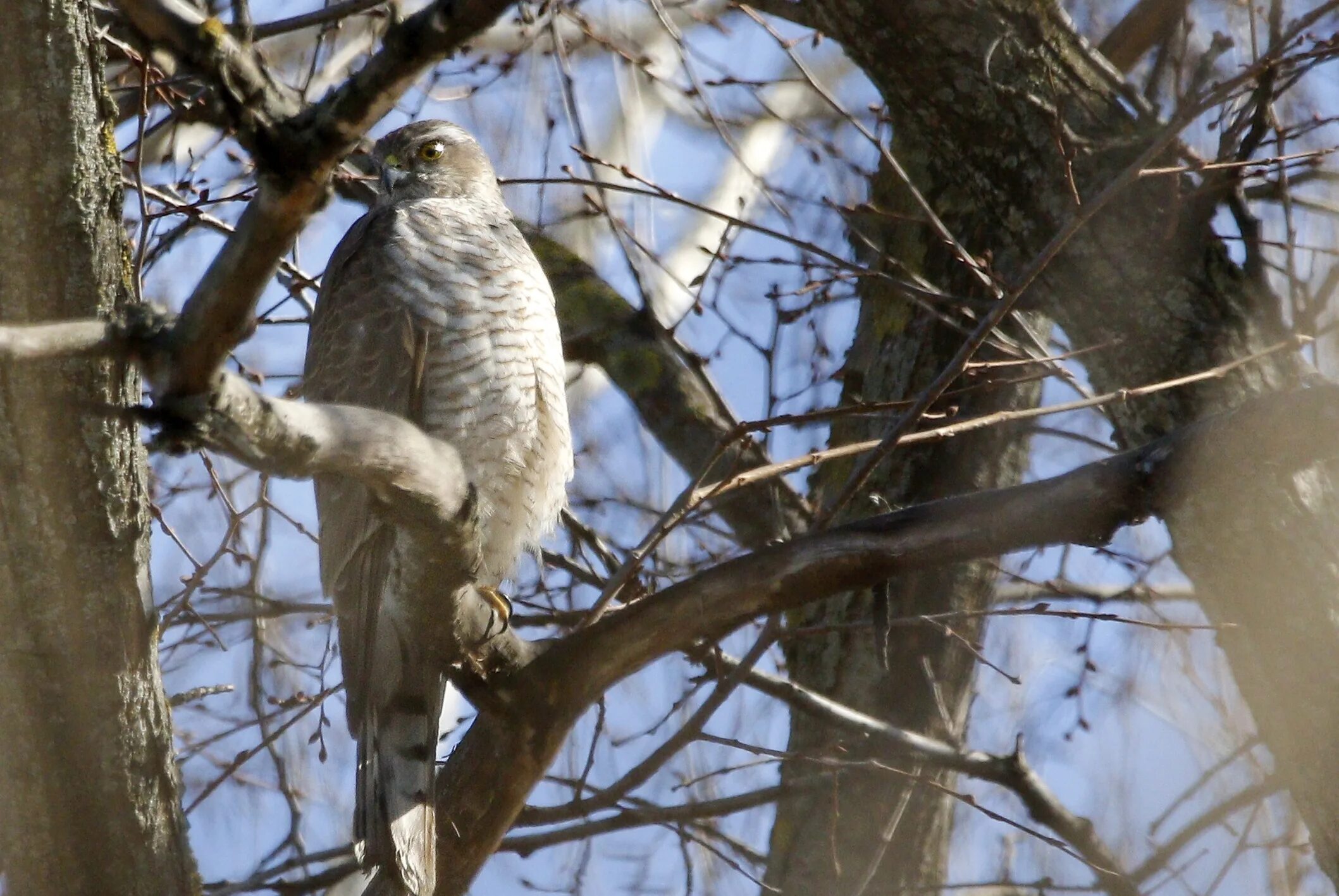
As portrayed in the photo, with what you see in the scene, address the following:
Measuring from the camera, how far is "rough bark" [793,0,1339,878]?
315cm

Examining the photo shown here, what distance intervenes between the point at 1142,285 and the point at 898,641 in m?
1.41

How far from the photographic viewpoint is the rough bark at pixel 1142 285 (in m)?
3.15

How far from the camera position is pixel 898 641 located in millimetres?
4273

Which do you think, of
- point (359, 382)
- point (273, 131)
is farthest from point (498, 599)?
point (273, 131)

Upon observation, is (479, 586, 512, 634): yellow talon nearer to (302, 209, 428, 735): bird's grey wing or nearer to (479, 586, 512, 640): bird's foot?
(479, 586, 512, 640): bird's foot

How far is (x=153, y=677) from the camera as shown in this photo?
7.68ft

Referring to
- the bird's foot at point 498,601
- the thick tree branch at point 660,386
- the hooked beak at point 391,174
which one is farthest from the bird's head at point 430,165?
the bird's foot at point 498,601

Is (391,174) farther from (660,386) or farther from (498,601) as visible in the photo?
(498,601)

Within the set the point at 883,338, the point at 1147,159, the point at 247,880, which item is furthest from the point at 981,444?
the point at 247,880

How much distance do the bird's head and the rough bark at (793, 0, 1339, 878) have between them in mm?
1262

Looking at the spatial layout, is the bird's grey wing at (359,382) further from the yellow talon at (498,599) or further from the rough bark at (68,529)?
the rough bark at (68,529)

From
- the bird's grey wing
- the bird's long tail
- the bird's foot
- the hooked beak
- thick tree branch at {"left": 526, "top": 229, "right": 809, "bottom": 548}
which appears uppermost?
the hooked beak

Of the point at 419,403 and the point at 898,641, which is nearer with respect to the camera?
the point at 419,403

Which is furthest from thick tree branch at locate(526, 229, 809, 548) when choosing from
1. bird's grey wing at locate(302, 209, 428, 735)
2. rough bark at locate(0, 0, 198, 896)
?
rough bark at locate(0, 0, 198, 896)
